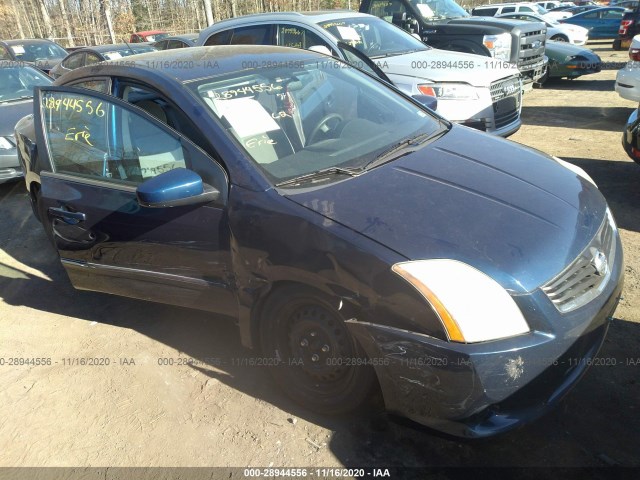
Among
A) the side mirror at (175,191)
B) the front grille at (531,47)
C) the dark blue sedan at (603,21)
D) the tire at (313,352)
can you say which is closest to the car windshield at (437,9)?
the front grille at (531,47)

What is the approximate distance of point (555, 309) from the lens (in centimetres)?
209

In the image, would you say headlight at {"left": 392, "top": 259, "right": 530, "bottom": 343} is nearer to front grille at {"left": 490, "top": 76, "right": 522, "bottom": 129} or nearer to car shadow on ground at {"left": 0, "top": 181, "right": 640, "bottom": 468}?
car shadow on ground at {"left": 0, "top": 181, "right": 640, "bottom": 468}

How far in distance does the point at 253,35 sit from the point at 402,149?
482cm

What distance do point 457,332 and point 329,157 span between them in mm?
1264

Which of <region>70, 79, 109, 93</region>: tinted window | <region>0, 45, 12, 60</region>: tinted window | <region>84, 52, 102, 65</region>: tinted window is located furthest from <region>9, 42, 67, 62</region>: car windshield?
<region>70, 79, 109, 93</region>: tinted window

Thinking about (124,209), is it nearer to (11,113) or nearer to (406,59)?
(406,59)

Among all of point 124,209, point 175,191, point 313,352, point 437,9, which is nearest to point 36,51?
point 437,9

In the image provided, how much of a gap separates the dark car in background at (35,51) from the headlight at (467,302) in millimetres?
14715

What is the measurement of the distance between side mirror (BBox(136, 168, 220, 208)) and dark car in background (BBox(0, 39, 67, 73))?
13554 millimetres

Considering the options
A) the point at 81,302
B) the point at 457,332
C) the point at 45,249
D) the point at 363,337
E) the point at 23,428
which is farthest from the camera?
the point at 45,249

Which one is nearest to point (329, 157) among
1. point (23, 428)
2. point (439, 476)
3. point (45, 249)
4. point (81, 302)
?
point (439, 476)

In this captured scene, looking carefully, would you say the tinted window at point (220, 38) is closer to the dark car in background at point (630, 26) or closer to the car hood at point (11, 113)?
the car hood at point (11, 113)

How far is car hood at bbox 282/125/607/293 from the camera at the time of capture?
83.3 inches

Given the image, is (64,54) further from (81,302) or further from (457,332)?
(457,332)
